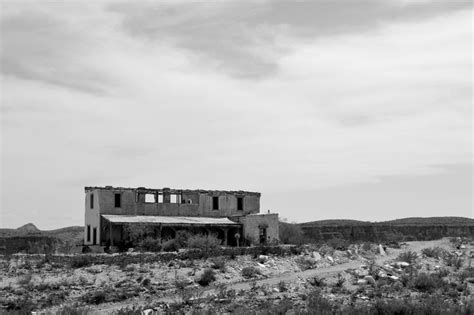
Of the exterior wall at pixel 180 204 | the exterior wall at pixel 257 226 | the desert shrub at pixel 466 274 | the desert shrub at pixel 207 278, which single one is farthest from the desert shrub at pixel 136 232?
the desert shrub at pixel 466 274

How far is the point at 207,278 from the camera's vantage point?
31156 millimetres

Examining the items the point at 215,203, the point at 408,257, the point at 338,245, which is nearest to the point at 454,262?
the point at 408,257

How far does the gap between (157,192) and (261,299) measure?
2020cm

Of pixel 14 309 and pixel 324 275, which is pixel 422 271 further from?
pixel 14 309

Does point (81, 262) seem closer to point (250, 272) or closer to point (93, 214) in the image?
point (250, 272)

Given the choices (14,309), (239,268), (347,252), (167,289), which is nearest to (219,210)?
(347,252)

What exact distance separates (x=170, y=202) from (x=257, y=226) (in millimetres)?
5908

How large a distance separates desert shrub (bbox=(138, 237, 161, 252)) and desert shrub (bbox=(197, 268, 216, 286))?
9142 mm

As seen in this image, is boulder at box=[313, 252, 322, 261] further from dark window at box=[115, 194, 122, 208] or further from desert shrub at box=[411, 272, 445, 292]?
dark window at box=[115, 194, 122, 208]

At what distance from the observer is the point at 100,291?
29047 millimetres

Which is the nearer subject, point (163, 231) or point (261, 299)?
point (261, 299)

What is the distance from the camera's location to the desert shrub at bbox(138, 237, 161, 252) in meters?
40.4

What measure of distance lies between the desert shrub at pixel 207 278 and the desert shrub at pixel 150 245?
9142 millimetres

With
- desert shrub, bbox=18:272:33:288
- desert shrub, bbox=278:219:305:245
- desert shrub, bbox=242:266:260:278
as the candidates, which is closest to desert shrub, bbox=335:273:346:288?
desert shrub, bbox=242:266:260:278
